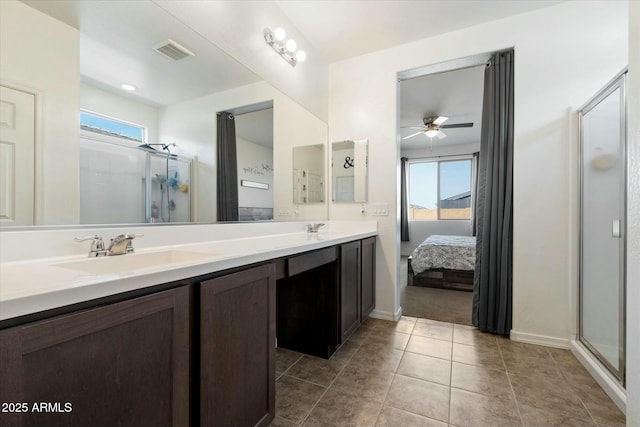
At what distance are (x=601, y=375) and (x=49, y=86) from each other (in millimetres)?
3103

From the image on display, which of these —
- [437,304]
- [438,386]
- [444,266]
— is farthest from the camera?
[444,266]

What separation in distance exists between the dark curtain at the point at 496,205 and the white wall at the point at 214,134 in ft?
4.92

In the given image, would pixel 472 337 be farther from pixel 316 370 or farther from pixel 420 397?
pixel 316 370

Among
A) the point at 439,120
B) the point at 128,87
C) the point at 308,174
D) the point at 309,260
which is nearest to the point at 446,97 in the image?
the point at 439,120

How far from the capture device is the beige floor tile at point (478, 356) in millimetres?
1837

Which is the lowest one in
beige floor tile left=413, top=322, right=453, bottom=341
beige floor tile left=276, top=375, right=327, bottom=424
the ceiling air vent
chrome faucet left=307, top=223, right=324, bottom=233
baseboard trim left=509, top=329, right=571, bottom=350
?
beige floor tile left=413, top=322, right=453, bottom=341

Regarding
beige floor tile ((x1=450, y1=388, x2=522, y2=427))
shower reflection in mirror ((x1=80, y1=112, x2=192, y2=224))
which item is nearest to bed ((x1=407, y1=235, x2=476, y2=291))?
beige floor tile ((x1=450, y1=388, x2=522, y2=427))

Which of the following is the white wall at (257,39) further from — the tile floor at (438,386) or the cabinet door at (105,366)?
the tile floor at (438,386)

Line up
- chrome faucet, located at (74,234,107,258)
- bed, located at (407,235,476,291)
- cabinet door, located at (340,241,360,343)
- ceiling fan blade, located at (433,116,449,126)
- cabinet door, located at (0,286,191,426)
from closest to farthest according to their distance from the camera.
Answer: cabinet door, located at (0,286,191,426) < chrome faucet, located at (74,234,107,258) < cabinet door, located at (340,241,360,343) < bed, located at (407,235,476,291) < ceiling fan blade, located at (433,116,449,126)

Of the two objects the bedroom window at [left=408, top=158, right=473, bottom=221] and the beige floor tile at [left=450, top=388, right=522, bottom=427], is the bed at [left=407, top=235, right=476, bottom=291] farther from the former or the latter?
the bedroom window at [left=408, top=158, right=473, bottom=221]

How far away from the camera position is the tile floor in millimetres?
1346

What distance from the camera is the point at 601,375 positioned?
1609mm

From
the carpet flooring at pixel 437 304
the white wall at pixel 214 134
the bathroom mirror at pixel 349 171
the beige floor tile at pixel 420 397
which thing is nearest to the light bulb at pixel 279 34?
the white wall at pixel 214 134

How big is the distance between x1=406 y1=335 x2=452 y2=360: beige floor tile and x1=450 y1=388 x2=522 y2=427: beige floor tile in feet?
1.37
